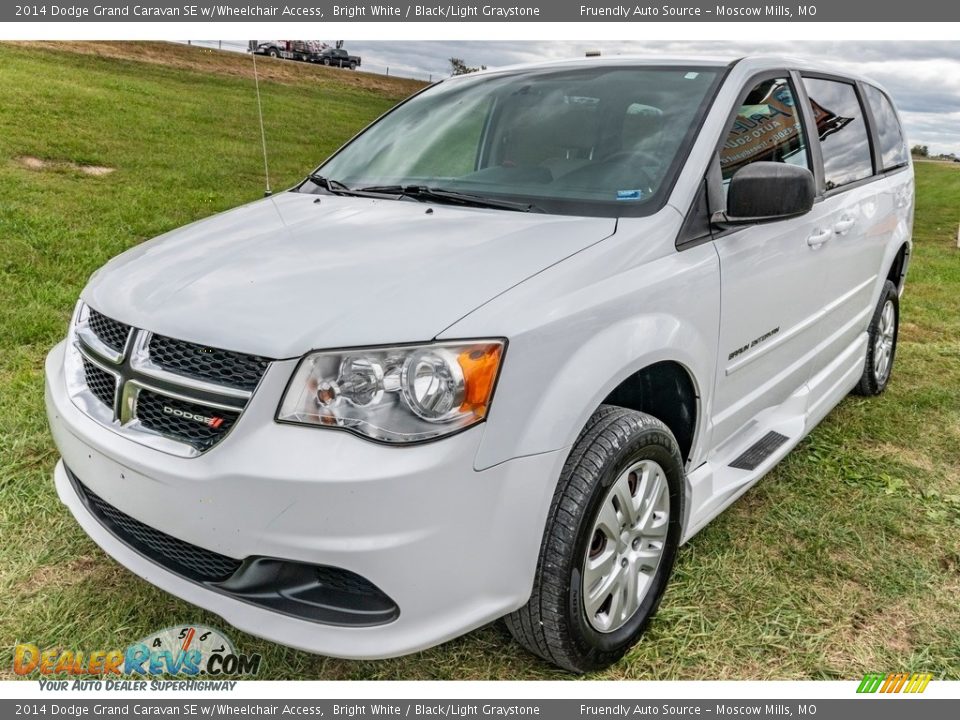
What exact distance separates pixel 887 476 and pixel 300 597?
9.66ft

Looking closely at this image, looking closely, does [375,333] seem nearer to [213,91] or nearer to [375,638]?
[375,638]

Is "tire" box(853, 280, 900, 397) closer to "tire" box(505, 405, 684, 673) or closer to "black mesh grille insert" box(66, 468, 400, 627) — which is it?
"tire" box(505, 405, 684, 673)

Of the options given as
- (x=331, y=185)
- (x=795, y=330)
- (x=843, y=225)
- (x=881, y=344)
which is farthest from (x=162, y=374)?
(x=881, y=344)

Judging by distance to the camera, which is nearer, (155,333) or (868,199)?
(155,333)

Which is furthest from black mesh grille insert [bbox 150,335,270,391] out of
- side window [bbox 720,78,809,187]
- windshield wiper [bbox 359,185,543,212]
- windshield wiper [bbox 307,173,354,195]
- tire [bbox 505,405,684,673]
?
side window [bbox 720,78,809,187]

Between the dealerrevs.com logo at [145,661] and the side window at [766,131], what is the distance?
2.22m

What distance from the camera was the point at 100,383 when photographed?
229 centimetres

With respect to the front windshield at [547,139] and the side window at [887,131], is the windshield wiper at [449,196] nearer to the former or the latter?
the front windshield at [547,139]

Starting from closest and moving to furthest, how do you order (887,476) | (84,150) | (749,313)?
(749,313) → (887,476) → (84,150)

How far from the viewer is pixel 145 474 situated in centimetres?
199

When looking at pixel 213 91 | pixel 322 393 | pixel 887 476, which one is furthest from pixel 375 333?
pixel 213 91

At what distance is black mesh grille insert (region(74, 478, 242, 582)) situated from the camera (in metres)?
2.02

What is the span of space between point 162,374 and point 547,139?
173 centimetres

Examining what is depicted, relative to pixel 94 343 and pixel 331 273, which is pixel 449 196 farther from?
pixel 94 343
